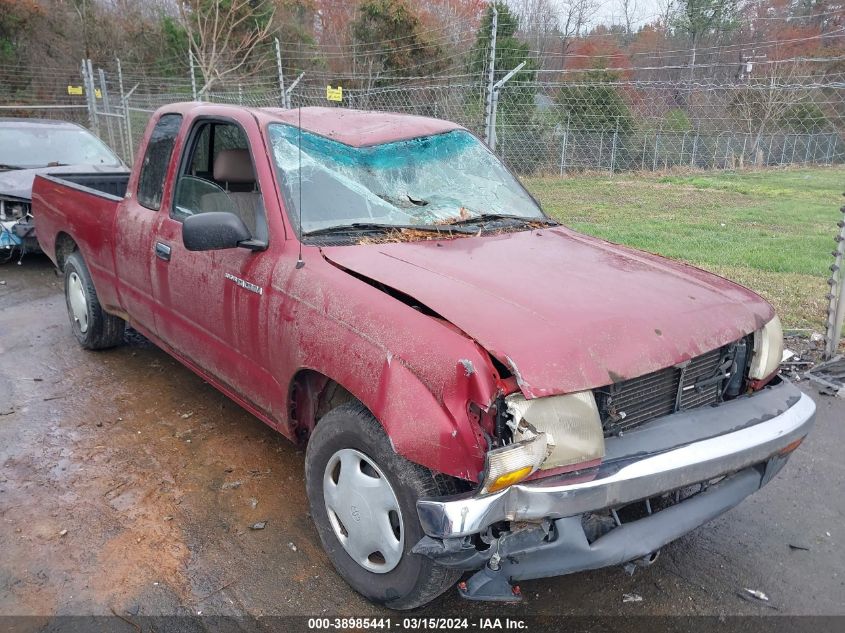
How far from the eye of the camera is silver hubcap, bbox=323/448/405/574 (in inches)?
96.7

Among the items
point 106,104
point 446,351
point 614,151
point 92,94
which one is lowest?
point 446,351

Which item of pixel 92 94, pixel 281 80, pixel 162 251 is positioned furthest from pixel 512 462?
pixel 92 94

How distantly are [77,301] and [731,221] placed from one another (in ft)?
34.2

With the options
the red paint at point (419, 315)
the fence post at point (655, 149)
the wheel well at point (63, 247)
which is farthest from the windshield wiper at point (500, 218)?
the fence post at point (655, 149)

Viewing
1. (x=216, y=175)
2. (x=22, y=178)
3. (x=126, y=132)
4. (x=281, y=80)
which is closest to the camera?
(x=216, y=175)

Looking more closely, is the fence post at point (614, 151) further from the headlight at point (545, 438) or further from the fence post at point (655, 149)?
the headlight at point (545, 438)

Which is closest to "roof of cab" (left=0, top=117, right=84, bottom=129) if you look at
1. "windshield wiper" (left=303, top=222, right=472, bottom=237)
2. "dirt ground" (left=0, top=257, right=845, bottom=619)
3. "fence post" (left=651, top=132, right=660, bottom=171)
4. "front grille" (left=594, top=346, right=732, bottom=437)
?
"dirt ground" (left=0, top=257, right=845, bottom=619)

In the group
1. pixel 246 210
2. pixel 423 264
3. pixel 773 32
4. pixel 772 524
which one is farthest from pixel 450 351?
pixel 773 32

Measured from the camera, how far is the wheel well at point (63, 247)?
214 inches

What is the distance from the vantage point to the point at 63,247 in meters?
5.55

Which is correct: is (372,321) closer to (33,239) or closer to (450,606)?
(450,606)

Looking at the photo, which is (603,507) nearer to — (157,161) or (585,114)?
(157,161)

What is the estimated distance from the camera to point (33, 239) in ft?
25.5

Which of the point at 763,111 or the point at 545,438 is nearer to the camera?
the point at 545,438
